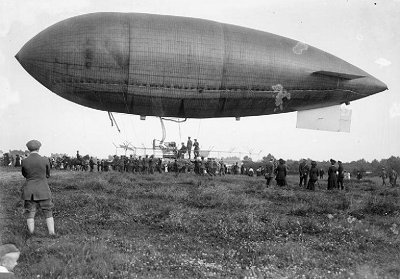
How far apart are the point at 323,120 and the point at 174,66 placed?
293 inches

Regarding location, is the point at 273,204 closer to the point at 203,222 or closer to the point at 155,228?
the point at 203,222

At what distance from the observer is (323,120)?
61.4ft

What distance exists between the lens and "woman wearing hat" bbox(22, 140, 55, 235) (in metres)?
6.80

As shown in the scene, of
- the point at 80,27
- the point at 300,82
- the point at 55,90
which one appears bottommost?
the point at 55,90

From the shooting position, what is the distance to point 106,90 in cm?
1552

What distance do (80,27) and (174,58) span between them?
11.7ft

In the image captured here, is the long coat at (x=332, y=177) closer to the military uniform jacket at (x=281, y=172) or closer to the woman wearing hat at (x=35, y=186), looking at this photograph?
the military uniform jacket at (x=281, y=172)

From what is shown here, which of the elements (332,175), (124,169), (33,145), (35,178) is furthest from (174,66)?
(124,169)

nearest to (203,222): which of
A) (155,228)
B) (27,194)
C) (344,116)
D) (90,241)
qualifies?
(155,228)

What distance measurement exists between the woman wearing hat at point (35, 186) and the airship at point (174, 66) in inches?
340

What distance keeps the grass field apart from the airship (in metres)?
5.59

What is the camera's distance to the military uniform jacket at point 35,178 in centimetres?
684

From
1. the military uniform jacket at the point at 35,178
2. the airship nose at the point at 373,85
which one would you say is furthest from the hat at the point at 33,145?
the airship nose at the point at 373,85

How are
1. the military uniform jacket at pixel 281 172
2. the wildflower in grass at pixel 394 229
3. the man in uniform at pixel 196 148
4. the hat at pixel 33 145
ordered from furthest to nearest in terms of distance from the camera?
the man in uniform at pixel 196 148 < the military uniform jacket at pixel 281 172 < the wildflower in grass at pixel 394 229 < the hat at pixel 33 145
